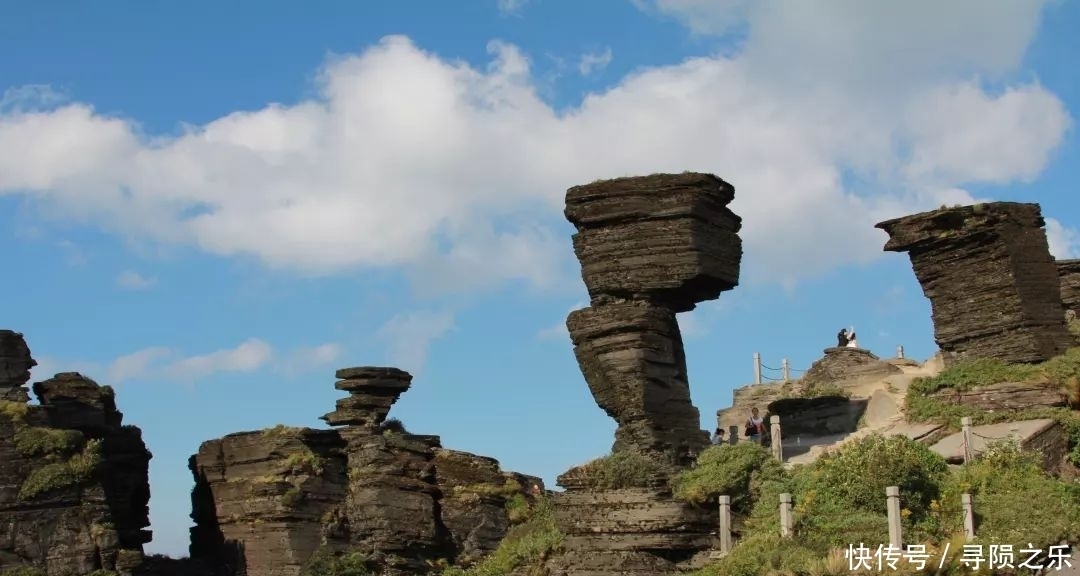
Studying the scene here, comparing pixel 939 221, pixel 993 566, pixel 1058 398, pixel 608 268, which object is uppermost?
pixel 939 221

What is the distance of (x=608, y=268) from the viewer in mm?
31734

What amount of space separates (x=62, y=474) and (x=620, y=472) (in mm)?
19340

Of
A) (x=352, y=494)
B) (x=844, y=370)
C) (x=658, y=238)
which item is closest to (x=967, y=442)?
(x=658, y=238)

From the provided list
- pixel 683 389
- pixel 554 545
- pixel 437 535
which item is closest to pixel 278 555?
pixel 437 535

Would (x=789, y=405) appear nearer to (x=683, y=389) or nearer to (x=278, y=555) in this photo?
(x=683, y=389)

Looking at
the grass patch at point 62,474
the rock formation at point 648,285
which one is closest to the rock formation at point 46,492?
the grass patch at point 62,474

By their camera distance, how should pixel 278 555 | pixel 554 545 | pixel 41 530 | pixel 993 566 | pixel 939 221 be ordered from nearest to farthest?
pixel 993 566, pixel 554 545, pixel 939 221, pixel 41 530, pixel 278 555

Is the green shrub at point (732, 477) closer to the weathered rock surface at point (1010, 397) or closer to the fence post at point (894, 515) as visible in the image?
the fence post at point (894, 515)

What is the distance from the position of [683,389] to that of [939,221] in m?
9.87

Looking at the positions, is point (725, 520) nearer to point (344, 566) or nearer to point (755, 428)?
point (755, 428)

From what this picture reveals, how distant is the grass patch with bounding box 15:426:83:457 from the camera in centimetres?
3894

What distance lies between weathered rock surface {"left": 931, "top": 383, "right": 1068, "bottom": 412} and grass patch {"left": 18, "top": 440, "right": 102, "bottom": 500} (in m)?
25.9

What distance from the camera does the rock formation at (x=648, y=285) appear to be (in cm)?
3075

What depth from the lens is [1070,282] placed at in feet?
150
